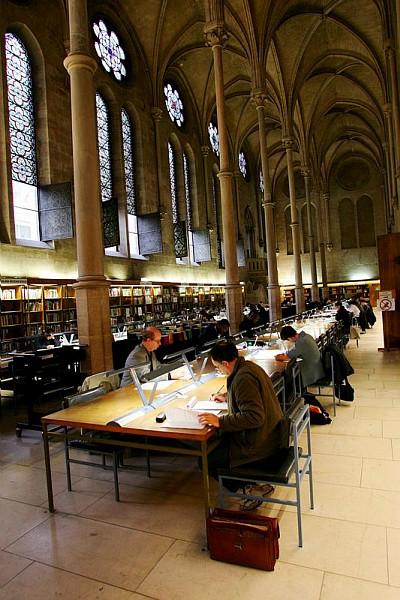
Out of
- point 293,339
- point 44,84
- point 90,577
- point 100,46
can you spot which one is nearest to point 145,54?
point 100,46

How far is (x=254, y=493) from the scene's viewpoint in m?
2.93

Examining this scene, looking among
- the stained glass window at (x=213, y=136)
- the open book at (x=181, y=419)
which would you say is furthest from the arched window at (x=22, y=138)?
the stained glass window at (x=213, y=136)

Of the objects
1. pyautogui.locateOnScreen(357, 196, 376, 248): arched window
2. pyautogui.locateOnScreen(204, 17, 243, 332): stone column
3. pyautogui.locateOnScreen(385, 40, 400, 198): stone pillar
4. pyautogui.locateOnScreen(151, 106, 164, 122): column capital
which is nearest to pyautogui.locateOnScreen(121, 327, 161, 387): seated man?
pyautogui.locateOnScreen(204, 17, 243, 332): stone column

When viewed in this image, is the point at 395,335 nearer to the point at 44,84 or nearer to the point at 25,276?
the point at 25,276

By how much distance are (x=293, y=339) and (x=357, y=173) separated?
28016 mm

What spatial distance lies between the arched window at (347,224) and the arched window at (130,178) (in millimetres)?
18828

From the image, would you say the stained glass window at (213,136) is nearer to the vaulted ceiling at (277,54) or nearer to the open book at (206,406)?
the vaulted ceiling at (277,54)

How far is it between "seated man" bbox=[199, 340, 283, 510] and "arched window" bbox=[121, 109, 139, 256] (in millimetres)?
12758

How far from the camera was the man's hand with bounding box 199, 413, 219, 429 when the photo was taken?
8.08 feet

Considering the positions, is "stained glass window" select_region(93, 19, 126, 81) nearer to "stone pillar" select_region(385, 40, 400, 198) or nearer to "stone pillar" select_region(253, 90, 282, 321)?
"stone pillar" select_region(253, 90, 282, 321)

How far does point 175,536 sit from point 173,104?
61.9 ft

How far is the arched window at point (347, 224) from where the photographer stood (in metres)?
29.2

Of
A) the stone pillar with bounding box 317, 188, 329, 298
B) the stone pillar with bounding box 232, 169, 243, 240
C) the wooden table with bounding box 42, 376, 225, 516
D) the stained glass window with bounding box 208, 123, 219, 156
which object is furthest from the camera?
the stone pillar with bounding box 317, 188, 329, 298

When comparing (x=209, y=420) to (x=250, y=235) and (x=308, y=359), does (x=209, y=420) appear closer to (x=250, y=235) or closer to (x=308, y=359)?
(x=308, y=359)
